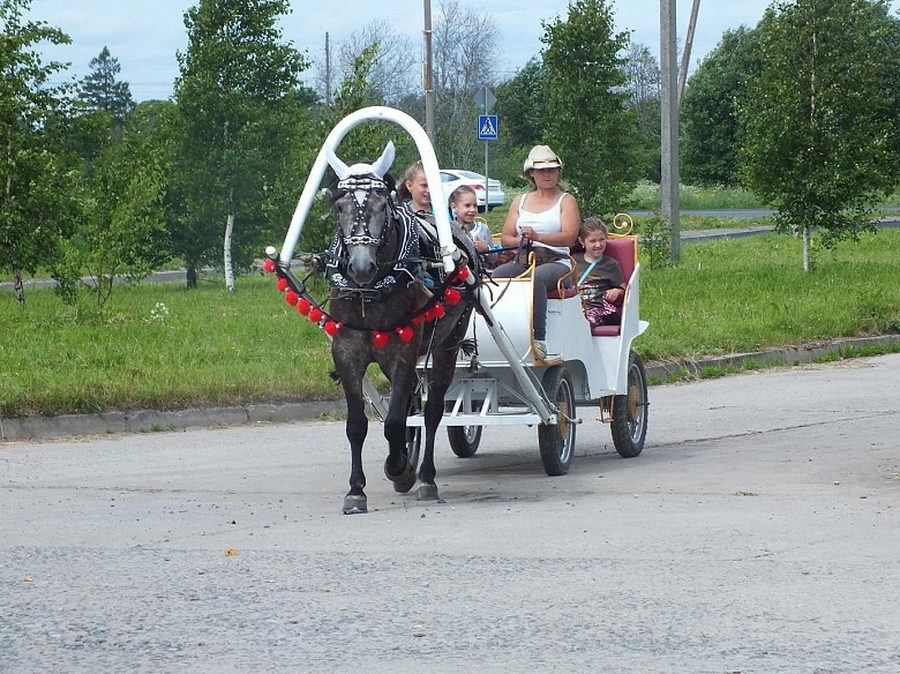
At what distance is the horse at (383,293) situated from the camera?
29.8ft

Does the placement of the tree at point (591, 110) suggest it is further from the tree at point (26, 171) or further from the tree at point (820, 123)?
the tree at point (26, 171)

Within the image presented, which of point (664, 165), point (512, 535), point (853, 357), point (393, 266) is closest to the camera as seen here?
point (512, 535)

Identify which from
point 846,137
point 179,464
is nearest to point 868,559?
point 179,464

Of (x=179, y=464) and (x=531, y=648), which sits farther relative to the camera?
(x=179, y=464)

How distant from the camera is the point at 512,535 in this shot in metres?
8.45

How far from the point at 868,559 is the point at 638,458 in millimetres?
4441

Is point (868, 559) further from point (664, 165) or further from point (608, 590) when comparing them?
point (664, 165)

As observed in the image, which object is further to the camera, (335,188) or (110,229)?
(110,229)

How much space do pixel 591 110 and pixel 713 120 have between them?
135 ft

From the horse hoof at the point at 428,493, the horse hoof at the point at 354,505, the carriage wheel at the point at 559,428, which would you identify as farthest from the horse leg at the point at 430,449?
the carriage wheel at the point at 559,428

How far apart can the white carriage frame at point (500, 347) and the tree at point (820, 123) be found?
15.8 m

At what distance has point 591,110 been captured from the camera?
3008cm

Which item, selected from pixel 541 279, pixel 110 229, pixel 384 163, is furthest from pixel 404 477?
pixel 110 229

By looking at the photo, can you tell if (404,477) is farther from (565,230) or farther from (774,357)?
(774,357)
